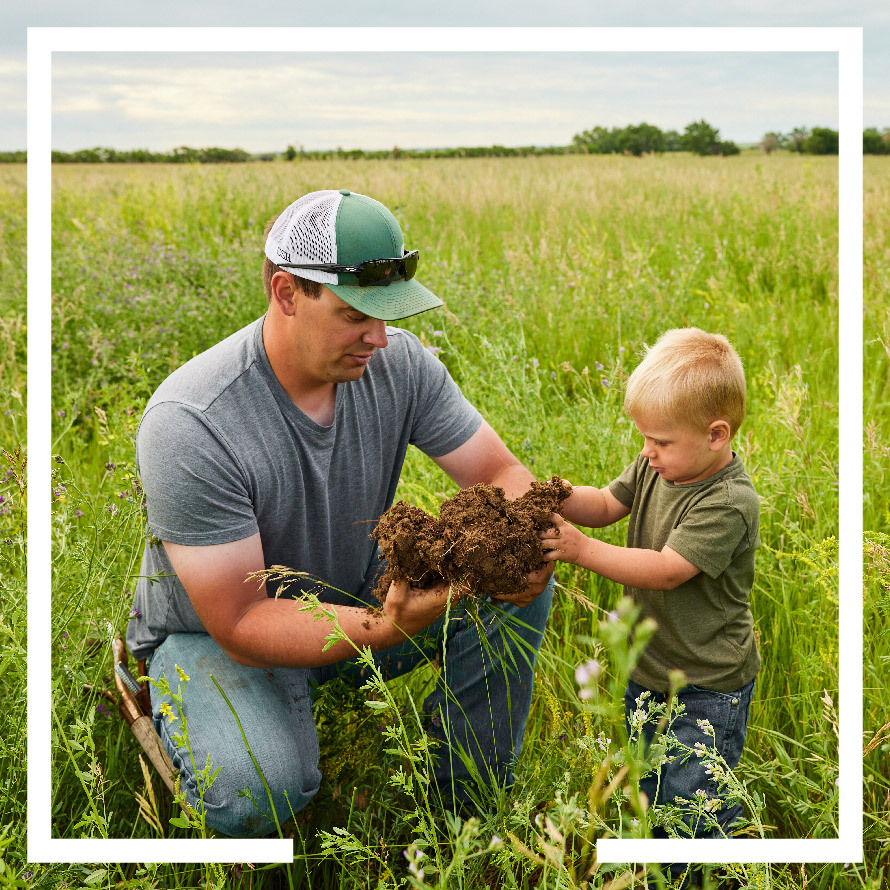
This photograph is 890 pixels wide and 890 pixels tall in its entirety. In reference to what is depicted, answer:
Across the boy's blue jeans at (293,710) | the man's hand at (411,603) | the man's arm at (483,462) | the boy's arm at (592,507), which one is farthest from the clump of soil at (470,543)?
the man's arm at (483,462)

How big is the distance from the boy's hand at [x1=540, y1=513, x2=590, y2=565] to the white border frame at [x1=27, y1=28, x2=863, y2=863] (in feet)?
1.89

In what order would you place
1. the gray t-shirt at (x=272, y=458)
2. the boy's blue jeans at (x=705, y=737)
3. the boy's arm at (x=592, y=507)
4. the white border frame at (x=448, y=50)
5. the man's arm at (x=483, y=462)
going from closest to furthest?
the white border frame at (x=448, y=50) < the gray t-shirt at (x=272, y=458) < the boy's blue jeans at (x=705, y=737) < the boy's arm at (x=592, y=507) < the man's arm at (x=483, y=462)

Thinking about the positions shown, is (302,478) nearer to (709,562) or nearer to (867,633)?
(709,562)

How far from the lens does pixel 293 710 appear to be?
2221 mm

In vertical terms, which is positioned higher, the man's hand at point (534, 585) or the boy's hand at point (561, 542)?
the boy's hand at point (561, 542)

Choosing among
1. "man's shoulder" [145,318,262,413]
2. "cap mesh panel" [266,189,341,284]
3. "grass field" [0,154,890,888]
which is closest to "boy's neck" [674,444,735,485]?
"grass field" [0,154,890,888]

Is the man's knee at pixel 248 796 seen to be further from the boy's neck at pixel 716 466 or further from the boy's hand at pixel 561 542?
the boy's neck at pixel 716 466

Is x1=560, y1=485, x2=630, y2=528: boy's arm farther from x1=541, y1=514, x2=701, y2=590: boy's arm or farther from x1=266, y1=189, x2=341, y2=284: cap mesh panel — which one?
x1=266, y1=189, x2=341, y2=284: cap mesh panel

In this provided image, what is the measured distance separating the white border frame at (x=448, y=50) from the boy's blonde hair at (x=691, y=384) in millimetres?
315

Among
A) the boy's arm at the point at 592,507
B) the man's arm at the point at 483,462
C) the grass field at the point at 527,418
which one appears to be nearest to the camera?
the grass field at the point at 527,418

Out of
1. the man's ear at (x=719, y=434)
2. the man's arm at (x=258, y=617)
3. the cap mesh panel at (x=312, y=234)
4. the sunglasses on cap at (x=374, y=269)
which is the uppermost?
the cap mesh panel at (x=312, y=234)

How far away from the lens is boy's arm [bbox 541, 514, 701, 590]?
1941 mm

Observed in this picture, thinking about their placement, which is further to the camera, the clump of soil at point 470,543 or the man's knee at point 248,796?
the man's knee at point 248,796

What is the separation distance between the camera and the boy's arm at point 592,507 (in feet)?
7.59
